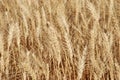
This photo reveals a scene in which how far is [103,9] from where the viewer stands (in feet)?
6.02

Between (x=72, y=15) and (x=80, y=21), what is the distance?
11cm

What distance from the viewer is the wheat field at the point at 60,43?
1.25 metres

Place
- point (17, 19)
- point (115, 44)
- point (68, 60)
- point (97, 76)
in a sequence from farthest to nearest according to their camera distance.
Result: 1. point (17, 19)
2. point (115, 44)
3. point (68, 60)
4. point (97, 76)

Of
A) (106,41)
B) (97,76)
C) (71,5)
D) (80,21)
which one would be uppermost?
(71,5)

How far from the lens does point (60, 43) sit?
1.47m

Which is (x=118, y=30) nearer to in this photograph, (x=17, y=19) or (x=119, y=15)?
(x=119, y=15)

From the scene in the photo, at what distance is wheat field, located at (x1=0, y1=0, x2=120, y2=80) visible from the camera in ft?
4.12

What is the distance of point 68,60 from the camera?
1386mm

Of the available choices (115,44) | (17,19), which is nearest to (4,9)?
(17,19)

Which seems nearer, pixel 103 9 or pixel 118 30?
pixel 118 30

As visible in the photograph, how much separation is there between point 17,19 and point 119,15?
0.57 meters

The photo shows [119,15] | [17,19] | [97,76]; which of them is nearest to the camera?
[97,76]

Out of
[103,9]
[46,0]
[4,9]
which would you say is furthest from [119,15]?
[4,9]

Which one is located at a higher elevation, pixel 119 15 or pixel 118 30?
pixel 119 15
